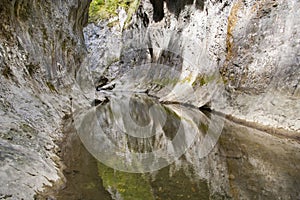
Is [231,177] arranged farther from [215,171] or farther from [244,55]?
[244,55]

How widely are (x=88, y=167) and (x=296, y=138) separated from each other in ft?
21.0

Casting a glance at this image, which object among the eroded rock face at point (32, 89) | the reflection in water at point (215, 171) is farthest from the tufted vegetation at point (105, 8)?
the reflection in water at point (215, 171)

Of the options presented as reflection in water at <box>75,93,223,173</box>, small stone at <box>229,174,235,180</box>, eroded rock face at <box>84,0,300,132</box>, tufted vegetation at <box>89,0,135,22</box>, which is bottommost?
small stone at <box>229,174,235,180</box>

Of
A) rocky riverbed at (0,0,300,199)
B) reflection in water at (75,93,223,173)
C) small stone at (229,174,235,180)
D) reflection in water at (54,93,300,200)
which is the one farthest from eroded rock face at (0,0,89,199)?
small stone at (229,174,235,180)

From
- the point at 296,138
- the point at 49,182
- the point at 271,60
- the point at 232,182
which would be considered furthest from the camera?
the point at 271,60

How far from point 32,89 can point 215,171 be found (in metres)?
6.18

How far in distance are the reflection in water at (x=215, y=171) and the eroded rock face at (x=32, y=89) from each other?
2.33ft

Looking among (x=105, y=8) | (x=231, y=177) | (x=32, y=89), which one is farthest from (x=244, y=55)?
(x=105, y=8)

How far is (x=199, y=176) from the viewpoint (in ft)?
20.4

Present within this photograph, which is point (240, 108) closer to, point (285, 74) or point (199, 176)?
point (285, 74)

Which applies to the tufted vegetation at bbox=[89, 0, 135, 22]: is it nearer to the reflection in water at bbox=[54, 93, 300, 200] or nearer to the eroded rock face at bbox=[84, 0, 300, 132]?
the eroded rock face at bbox=[84, 0, 300, 132]

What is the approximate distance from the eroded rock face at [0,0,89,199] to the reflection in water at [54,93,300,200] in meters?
0.71

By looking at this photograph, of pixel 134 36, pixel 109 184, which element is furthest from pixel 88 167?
pixel 134 36

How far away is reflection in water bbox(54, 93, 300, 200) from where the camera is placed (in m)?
5.28
